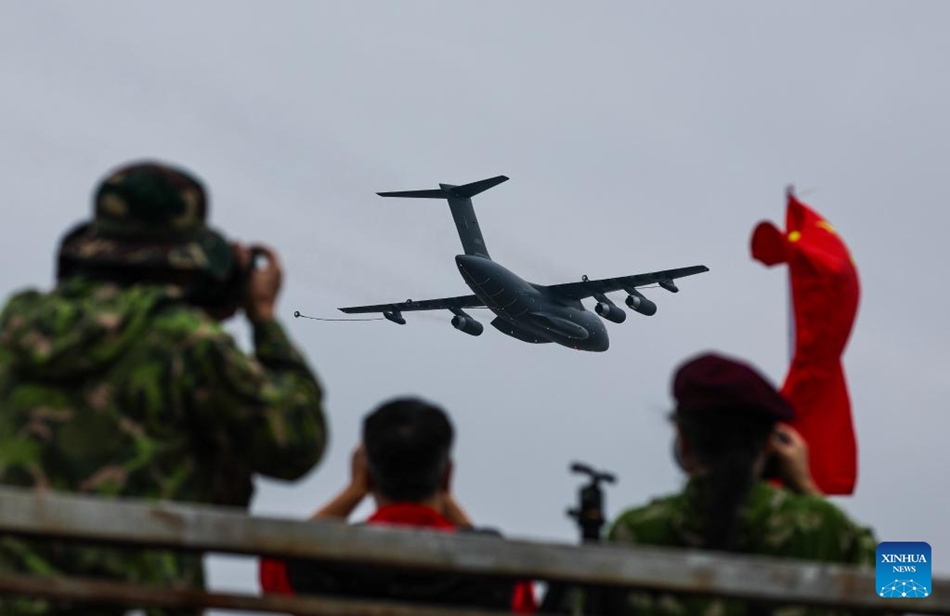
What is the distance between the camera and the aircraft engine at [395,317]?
62438 millimetres

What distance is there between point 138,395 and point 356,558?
1068 millimetres

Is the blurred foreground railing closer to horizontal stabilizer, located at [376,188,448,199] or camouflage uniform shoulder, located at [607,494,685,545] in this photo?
camouflage uniform shoulder, located at [607,494,685,545]

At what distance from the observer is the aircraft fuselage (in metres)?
56.8

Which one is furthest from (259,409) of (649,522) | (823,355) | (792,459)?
(823,355)

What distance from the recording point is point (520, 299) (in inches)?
2280

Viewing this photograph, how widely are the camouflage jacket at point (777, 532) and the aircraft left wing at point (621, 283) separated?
162 ft

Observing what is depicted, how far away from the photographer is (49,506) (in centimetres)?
415

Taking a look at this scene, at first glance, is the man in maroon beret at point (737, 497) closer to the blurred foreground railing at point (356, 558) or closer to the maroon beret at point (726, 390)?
the maroon beret at point (726, 390)

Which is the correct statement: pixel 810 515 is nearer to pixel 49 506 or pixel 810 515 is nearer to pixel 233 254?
pixel 233 254

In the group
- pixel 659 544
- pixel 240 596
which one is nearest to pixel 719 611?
pixel 659 544

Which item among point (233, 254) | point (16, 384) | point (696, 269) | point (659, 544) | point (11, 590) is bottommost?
point (11, 590)

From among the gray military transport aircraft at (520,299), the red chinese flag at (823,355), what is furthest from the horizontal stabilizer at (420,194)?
the red chinese flag at (823,355)

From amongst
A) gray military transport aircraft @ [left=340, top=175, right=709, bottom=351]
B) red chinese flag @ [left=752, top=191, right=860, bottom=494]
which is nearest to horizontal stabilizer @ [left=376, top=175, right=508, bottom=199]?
gray military transport aircraft @ [left=340, top=175, right=709, bottom=351]

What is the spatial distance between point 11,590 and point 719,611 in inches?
96.3
